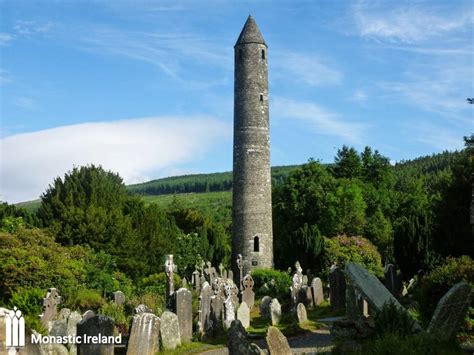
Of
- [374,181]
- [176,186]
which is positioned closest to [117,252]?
[374,181]

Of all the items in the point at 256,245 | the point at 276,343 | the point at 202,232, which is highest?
the point at 202,232

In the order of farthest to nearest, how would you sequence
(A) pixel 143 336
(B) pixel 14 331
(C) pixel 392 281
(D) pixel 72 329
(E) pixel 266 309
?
(C) pixel 392 281
(E) pixel 266 309
(D) pixel 72 329
(A) pixel 143 336
(B) pixel 14 331

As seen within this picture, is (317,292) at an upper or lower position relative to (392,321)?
lower

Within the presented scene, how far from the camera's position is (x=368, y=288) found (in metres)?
12.7

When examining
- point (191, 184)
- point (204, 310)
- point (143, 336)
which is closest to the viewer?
point (143, 336)

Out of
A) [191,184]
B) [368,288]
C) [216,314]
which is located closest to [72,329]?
[216,314]

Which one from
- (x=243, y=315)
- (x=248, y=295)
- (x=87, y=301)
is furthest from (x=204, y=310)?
(x=248, y=295)

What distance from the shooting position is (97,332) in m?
12.4

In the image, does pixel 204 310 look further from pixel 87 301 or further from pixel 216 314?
pixel 87 301

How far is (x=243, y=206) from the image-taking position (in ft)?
120

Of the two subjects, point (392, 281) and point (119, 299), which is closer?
point (119, 299)

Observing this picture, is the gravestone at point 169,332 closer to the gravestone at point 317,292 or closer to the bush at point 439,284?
the bush at point 439,284

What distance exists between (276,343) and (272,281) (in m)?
22.2

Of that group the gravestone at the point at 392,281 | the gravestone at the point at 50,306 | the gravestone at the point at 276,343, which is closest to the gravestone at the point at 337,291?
the gravestone at the point at 392,281
